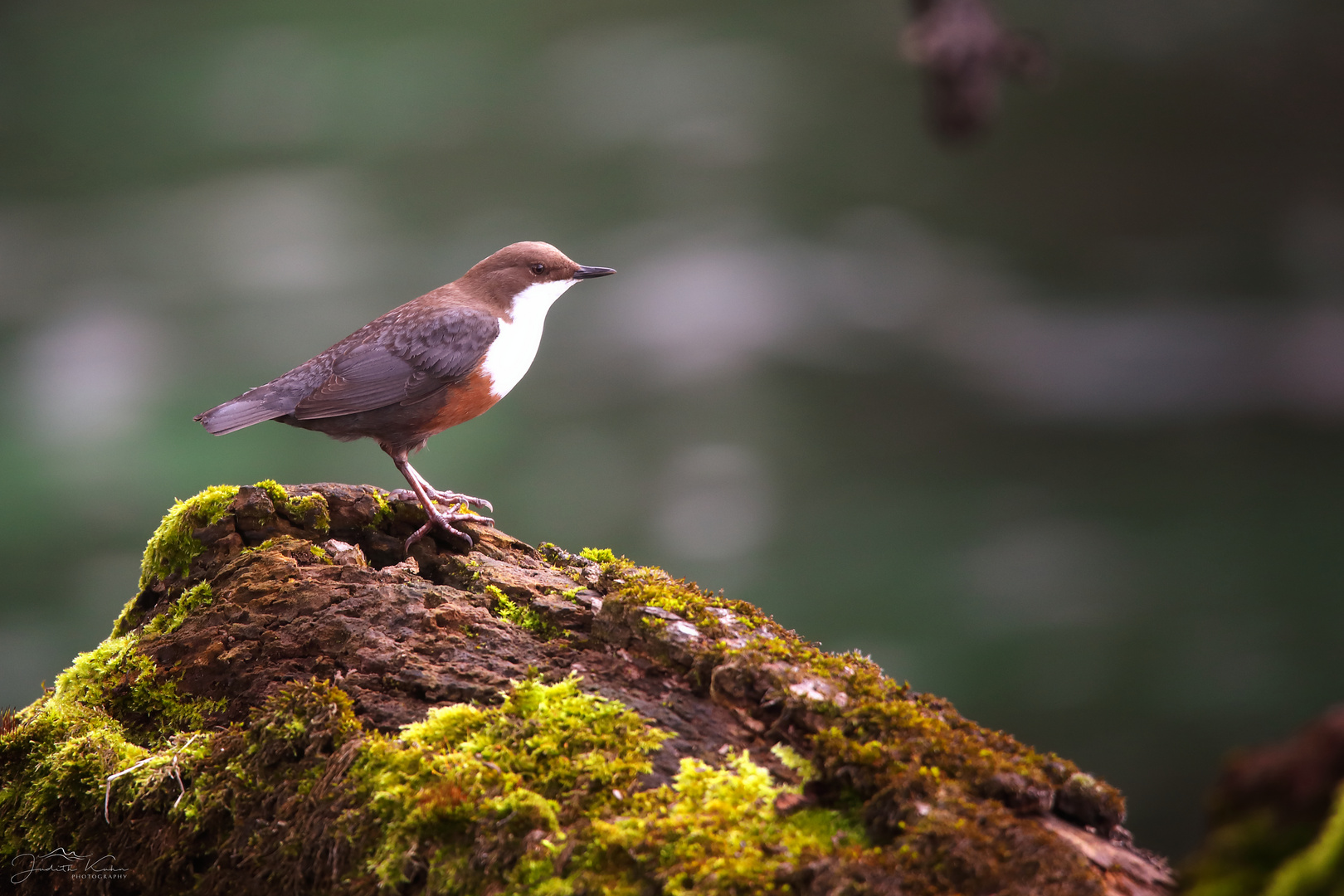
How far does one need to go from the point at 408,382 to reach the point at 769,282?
706cm

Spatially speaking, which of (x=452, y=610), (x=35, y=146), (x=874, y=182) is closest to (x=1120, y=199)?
(x=874, y=182)

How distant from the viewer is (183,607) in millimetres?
2916

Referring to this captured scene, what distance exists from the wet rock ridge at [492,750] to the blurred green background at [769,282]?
595 cm

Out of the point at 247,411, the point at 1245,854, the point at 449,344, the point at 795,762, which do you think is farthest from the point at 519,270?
the point at 1245,854

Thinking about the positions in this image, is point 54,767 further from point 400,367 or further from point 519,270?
point 519,270

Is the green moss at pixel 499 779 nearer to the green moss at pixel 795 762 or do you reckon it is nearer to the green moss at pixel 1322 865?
the green moss at pixel 795 762

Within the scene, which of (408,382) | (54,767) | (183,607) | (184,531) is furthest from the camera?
(408,382)

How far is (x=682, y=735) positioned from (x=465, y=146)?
9240mm

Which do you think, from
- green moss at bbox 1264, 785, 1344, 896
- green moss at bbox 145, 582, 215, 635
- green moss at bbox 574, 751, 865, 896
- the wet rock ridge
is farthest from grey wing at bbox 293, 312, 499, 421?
green moss at bbox 1264, 785, 1344, 896

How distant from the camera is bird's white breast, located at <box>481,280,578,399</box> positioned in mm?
3869

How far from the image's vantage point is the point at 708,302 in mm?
10016

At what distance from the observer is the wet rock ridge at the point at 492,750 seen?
1.81 metres

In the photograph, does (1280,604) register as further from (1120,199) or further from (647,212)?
(647,212)

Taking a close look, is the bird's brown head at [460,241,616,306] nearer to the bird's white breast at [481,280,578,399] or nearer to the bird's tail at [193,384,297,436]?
the bird's white breast at [481,280,578,399]
